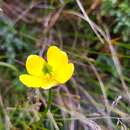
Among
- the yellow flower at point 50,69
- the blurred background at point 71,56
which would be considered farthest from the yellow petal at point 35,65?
the blurred background at point 71,56

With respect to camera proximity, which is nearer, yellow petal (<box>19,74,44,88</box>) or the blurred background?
yellow petal (<box>19,74,44,88</box>)

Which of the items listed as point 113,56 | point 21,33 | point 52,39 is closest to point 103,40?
point 113,56

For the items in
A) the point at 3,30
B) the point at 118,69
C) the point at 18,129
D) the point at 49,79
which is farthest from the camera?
the point at 3,30

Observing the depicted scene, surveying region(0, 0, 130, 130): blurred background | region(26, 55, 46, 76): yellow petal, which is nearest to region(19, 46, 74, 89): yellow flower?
region(26, 55, 46, 76): yellow petal

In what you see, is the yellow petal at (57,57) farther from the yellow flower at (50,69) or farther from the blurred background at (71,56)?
the blurred background at (71,56)

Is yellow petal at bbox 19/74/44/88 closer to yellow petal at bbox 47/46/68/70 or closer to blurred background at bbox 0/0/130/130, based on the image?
yellow petal at bbox 47/46/68/70

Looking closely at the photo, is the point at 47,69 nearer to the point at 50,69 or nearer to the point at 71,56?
the point at 50,69

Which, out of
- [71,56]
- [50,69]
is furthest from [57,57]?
[71,56]

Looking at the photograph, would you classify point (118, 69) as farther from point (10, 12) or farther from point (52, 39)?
point (10, 12)
